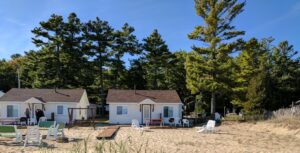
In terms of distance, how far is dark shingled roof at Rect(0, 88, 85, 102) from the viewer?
117ft

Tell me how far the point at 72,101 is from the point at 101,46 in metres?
13.0

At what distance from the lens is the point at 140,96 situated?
37.4m

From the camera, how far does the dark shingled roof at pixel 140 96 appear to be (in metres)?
36.2

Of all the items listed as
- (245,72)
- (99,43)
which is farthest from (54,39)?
(245,72)

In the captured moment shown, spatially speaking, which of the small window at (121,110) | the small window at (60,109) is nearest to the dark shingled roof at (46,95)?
the small window at (60,109)

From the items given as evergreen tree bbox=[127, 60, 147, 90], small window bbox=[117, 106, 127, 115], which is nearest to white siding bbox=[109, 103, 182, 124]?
small window bbox=[117, 106, 127, 115]

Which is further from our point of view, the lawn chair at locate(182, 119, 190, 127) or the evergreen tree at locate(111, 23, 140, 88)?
the evergreen tree at locate(111, 23, 140, 88)

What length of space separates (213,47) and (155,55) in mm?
12785

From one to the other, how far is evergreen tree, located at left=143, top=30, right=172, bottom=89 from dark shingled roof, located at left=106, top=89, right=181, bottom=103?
32.2 feet

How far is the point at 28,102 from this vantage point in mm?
34750

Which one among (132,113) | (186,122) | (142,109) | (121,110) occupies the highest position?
(142,109)

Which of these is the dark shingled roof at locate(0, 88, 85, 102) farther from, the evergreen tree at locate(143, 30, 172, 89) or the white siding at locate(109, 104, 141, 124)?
the evergreen tree at locate(143, 30, 172, 89)

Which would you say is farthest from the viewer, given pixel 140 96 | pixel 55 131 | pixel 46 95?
pixel 140 96

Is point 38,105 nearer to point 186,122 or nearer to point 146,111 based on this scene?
point 146,111
